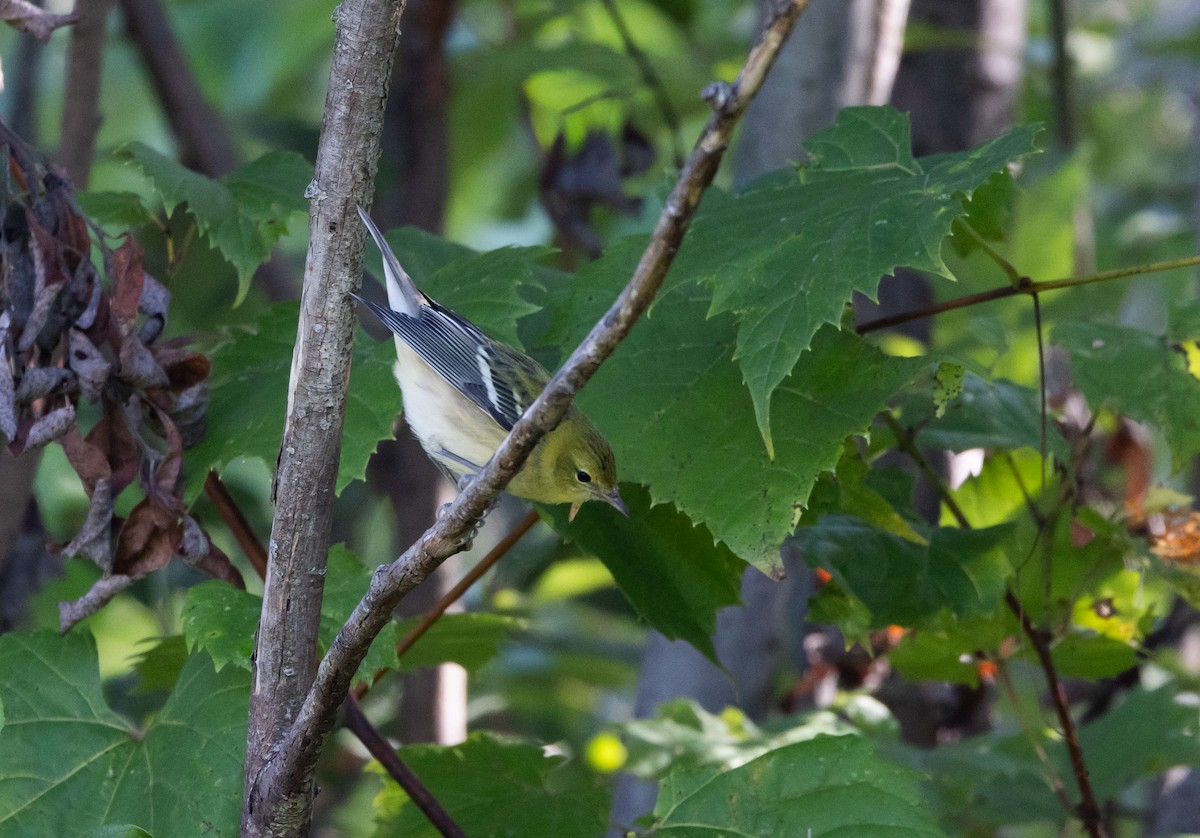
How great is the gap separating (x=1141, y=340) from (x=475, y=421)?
154 centimetres

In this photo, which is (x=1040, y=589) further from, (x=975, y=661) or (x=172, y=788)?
(x=172, y=788)

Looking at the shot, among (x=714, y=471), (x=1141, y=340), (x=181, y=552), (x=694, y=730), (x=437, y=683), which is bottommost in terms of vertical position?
(x=437, y=683)

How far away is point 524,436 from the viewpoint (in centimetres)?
137

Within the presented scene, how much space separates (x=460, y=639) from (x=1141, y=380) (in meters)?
1.49

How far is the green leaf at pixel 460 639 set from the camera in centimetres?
245

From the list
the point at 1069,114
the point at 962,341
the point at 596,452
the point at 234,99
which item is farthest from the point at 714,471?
the point at 234,99

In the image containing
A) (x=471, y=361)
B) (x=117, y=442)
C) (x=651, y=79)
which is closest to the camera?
(x=117, y=442)

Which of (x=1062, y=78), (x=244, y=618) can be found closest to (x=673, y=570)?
(x=244, y=618)

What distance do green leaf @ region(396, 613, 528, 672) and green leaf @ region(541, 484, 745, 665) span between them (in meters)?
0.36

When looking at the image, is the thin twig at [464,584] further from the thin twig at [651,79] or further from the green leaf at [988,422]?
the thin twig at [651,79]

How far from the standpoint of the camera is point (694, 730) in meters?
2.97

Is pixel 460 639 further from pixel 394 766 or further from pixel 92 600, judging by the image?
pixel 92 600

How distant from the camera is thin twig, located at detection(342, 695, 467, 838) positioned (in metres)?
1.96

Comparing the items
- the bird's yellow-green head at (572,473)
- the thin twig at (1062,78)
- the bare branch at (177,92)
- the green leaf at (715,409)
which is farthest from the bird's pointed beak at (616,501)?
the thin twig at (1062,78)
